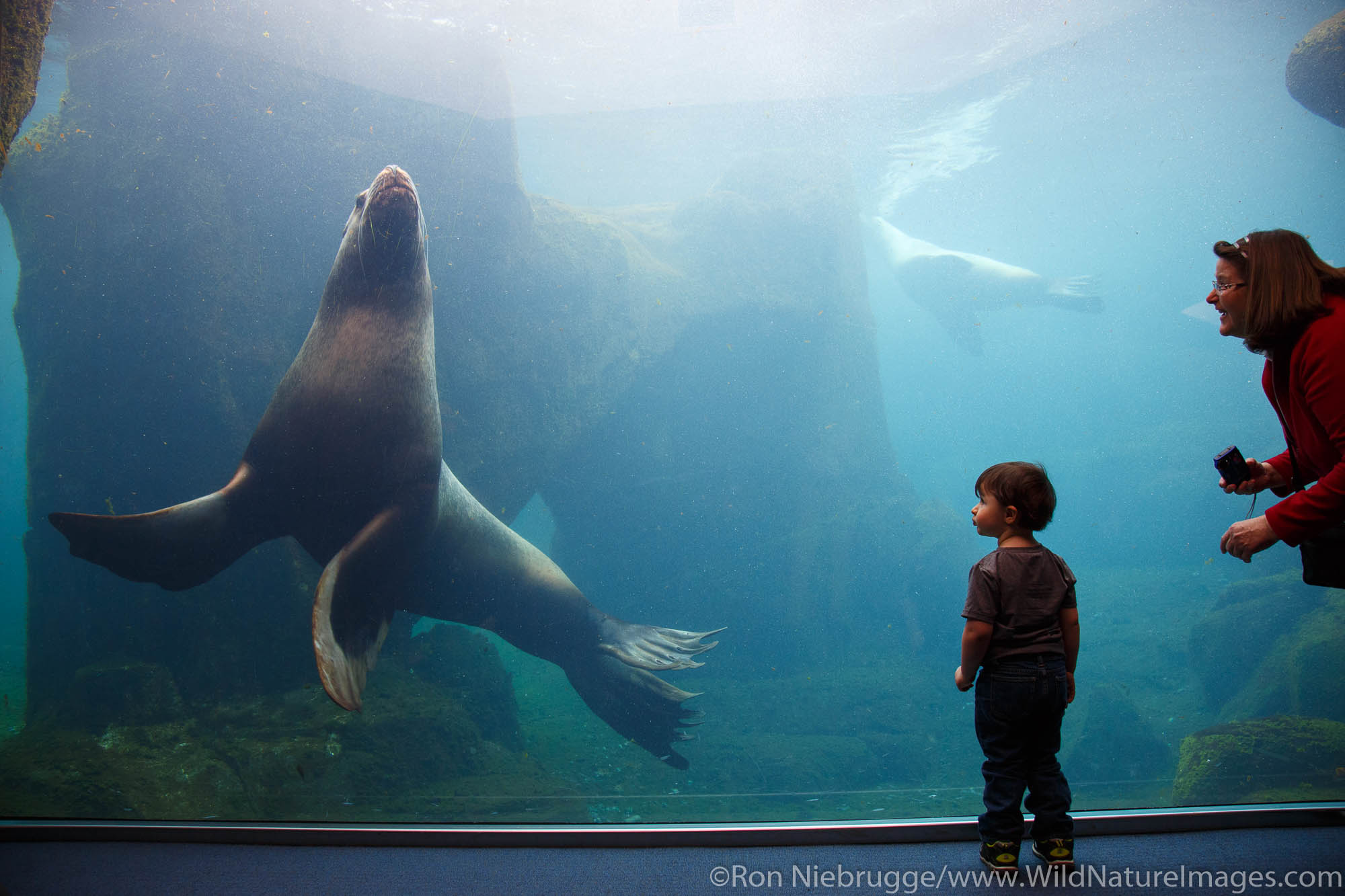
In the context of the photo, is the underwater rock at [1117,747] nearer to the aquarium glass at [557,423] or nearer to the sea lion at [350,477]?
the aquarium glass at [557,423]

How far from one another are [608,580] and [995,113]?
12.0 meters

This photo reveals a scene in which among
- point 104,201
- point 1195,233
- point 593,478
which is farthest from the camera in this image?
point 1195,233

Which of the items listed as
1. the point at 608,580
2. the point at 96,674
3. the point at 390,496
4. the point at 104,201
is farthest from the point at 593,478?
the point at 104,201

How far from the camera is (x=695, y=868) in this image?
1.60 metres

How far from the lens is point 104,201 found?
3967mm

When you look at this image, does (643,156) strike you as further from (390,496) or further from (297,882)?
(297,882)

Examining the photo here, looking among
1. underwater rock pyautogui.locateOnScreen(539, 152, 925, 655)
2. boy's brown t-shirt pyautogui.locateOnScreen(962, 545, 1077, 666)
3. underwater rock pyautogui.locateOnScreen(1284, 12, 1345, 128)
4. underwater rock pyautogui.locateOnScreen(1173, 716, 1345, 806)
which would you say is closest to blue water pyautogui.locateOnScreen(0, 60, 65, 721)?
underwater rock pyautogui.locateOnScreen(539, 152, 925, 655)

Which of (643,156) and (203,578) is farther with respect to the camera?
(643,156)

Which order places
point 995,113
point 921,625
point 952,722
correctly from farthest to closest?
point 995,113, point 921,625, point 952,722

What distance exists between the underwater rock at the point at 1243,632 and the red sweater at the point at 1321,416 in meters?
7.89

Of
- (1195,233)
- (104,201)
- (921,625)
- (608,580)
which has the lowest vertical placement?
(921,625)

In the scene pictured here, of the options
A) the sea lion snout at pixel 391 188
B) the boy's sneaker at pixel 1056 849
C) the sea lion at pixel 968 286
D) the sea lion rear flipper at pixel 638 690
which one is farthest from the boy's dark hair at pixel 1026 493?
the sea lion at pixel 968 286

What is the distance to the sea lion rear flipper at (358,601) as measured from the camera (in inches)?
84.6

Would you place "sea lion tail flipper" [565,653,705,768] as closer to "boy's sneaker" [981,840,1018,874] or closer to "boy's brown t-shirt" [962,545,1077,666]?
"boy's sneaker" [981,840,1018,874]
